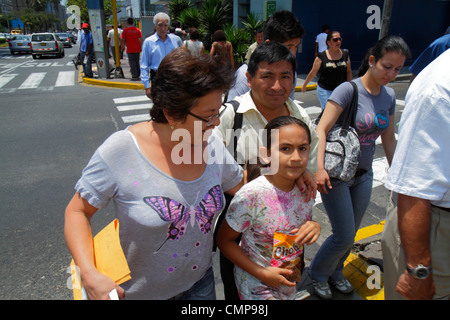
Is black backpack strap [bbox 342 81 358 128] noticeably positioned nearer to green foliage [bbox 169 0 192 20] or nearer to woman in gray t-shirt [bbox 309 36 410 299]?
woman in gray t-shirt [bbox 309 36 410 299]

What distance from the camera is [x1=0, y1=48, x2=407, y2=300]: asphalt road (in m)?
3.00

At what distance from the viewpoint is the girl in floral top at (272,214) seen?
1.72m

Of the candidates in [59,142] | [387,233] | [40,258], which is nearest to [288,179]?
[387,233]

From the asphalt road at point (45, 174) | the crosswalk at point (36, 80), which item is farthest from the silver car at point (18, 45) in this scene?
the asphalt road at point (45, 174)

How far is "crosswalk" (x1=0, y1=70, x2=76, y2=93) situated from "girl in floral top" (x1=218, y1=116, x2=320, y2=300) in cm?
1165

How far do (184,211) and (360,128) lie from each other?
1.54m

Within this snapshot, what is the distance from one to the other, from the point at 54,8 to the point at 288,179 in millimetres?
133314

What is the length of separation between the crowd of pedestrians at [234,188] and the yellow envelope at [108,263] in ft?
0.11

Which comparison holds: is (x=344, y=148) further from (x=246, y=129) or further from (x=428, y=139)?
(x=428, y=139)

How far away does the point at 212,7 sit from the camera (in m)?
16.6

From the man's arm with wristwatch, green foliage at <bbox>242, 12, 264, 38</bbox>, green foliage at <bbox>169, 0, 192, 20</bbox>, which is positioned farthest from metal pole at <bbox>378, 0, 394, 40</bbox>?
green foliage at <bbox>169, 0, 192, 20</bbox>

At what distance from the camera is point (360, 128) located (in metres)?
2.42

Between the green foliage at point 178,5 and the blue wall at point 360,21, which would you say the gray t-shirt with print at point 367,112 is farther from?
Answer: the green foliage at point 178,5

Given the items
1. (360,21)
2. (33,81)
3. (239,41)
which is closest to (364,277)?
(239,41)
